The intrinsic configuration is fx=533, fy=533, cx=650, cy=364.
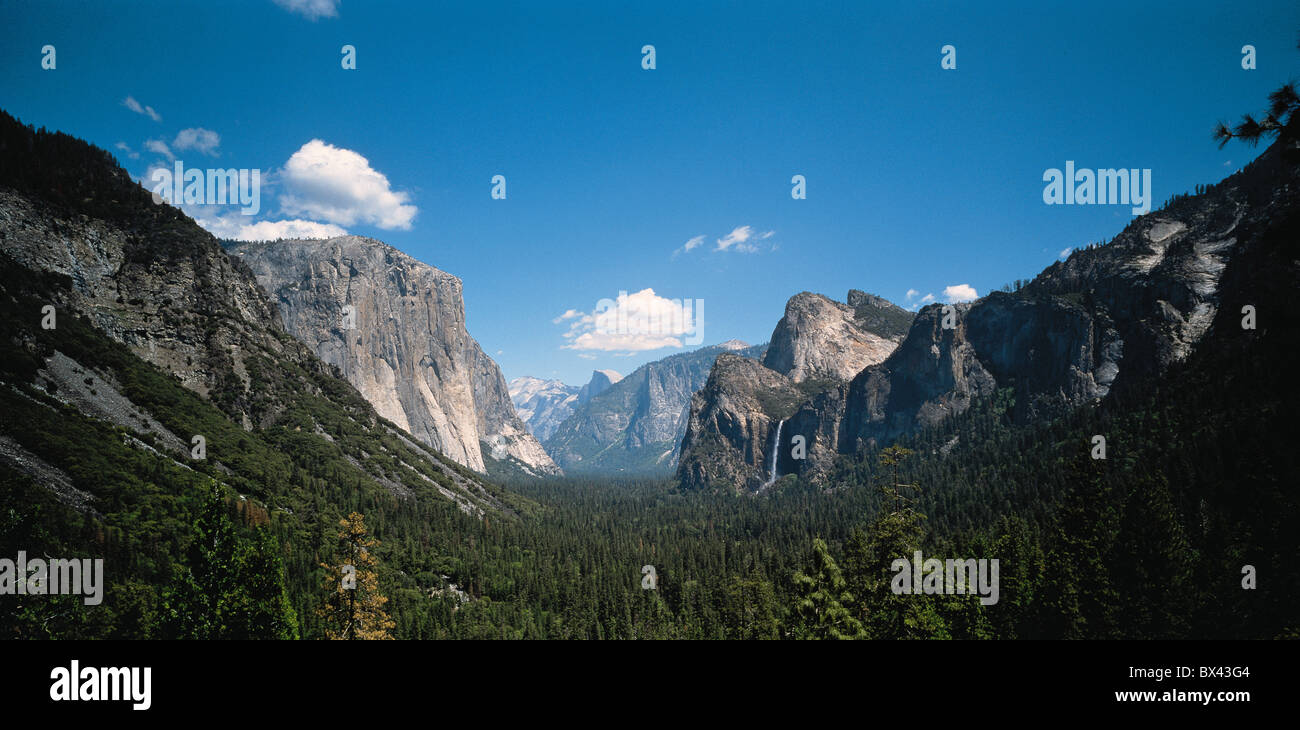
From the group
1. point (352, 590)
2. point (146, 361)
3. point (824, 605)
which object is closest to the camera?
point (352, 590)

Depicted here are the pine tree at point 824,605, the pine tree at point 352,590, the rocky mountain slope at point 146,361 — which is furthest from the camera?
the rocky mountain slope at point 146,361

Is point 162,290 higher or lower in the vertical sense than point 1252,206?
lower

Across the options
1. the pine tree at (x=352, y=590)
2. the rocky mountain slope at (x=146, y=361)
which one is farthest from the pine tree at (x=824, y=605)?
the rocky mountain slope at (x=146, y=361)

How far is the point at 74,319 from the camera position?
89.5 m

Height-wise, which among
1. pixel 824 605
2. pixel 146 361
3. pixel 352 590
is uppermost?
pixel 146 361

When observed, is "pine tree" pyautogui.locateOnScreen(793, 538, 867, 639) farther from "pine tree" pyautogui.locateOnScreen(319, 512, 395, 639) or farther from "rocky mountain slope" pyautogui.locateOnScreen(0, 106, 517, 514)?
"rocky mountain slope" pyautogui.locateOnScreen(0, 106, 517, 514)

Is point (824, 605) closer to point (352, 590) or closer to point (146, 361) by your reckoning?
point (352, 590)

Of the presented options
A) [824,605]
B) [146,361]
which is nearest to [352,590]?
[824,605]

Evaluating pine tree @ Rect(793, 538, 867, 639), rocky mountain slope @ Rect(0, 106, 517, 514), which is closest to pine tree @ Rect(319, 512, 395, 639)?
pine tree @ Rect(793, 538, 867, 639)

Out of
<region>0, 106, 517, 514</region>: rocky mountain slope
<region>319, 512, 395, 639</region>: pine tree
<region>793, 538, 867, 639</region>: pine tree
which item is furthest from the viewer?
<region>0, 106, 517, 514</region>: rocky mountain slope

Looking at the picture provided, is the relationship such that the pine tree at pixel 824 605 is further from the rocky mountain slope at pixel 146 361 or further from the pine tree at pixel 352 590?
the rocky mountain slope at pixel 146 361
